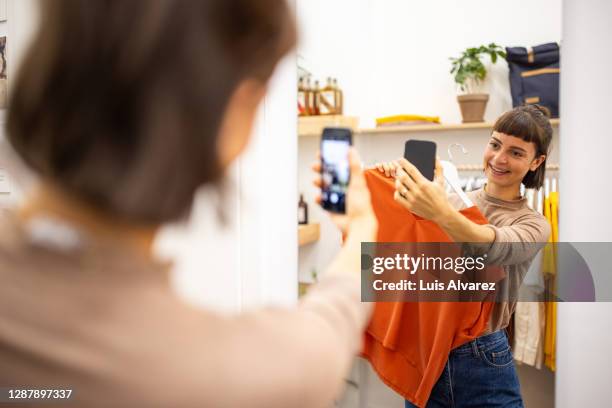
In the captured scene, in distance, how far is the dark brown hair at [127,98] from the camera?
37 cm

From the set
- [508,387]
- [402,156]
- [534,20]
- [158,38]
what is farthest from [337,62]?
[158,38]

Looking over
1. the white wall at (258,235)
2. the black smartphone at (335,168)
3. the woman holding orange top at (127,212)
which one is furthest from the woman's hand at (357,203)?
the white wall at (258,235)

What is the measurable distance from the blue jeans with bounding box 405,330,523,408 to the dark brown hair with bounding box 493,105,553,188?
1.10 ft

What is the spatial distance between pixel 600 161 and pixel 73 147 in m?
1.13

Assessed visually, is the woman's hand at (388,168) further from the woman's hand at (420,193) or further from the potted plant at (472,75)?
the potted plant at (472,75)

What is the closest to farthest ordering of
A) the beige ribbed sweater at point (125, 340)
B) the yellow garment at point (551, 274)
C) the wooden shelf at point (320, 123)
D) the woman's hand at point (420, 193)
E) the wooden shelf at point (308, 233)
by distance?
1. the beige ribbed sweater at point (125, 340)
2. the woman's hand at point (420, 193)
3. the yellow garment at point (551, 274)
4. the wooden shelf at point (320, 123)
5. the wooden shelf at point (308, 233)

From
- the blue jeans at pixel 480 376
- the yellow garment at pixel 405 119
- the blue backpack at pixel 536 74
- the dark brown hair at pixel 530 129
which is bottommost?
the blue jeans at pixel 480 376

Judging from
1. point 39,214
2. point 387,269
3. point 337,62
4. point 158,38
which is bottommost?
point 387,269

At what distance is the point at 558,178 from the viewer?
1.11 m

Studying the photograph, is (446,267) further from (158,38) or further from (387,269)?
(158,38)

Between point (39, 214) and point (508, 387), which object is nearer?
point (39, 214)

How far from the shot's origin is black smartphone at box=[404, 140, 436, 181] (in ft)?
3.53

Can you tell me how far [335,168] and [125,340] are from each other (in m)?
0.53

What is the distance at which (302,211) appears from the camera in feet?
4.54
